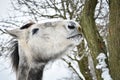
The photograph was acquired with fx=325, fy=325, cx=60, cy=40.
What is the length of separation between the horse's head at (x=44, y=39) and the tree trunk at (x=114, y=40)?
3990 mm

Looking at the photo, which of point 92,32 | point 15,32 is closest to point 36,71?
point 15,32

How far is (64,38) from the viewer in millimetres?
3570

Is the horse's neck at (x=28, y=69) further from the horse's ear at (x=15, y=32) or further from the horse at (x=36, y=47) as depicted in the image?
the horse's ear at (x=15, y=32)

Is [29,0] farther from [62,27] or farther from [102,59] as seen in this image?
[62,27]

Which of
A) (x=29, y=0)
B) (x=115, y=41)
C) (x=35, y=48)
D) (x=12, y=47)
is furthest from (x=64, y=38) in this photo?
(x=29, y=0)

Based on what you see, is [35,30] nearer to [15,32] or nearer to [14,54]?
[15,32]

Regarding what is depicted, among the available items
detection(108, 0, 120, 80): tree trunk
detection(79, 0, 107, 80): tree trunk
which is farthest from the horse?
detection(79, 0, 107, 80): tree trunk

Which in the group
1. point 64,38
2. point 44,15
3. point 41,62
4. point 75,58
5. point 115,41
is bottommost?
point 75,58

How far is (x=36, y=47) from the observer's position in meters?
3.80

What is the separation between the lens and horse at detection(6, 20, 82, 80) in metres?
3.68

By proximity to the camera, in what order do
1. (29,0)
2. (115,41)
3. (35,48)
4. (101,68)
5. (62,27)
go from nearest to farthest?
(62,27)
(35,48)
(115,41)
(101,68)
(29,0)

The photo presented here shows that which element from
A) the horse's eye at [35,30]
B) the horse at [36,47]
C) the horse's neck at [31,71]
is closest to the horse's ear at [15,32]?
the horse at [36,47]

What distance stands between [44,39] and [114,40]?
423 cm

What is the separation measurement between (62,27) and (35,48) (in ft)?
1.66
